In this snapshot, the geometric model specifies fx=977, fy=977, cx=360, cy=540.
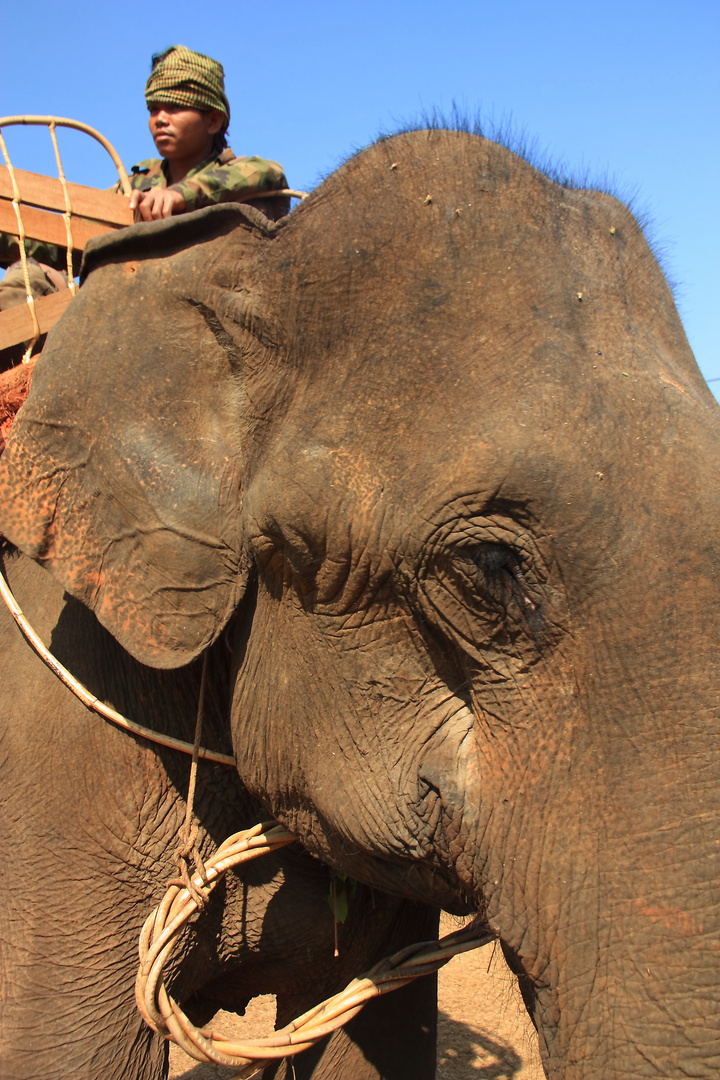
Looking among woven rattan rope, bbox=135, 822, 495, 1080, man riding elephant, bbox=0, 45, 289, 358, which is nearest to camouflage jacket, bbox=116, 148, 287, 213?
man riding elephant, bbox=0, 45, 289, 358

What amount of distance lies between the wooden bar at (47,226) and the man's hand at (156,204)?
12cm

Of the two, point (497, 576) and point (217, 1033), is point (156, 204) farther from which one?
point (217, 1033)

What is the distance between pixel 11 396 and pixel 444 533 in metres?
1.62

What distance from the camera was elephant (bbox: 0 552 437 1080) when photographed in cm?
247

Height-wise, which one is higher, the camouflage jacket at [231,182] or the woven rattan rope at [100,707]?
the camouflage jacket at [231,182]

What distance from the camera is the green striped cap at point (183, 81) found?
10.9ft

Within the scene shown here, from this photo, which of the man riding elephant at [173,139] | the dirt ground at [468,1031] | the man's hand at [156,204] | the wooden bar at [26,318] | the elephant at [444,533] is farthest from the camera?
the dirt ground at [468,1031]

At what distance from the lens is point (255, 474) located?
2070 mm

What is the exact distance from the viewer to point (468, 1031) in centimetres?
524

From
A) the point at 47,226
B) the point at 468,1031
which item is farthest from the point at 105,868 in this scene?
the point at 468,1031

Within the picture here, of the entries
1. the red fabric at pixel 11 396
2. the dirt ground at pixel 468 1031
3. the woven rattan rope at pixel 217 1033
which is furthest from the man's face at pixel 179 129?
the dirt ground at pixel 468 1031

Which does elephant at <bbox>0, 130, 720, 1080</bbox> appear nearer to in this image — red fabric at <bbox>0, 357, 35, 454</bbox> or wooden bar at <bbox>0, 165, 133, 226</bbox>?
red fabric at <bbox>0, 357, 35, 454</bbox>

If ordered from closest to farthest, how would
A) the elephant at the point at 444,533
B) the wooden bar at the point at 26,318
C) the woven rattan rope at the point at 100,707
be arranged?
the elephant at the point at 444,533
the woven rattan rope at the point at 100,707
the wooden bar at the point at 26,318

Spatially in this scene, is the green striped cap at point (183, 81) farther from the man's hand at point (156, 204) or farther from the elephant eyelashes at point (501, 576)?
the elephant eyelashes at point (501, 576)
